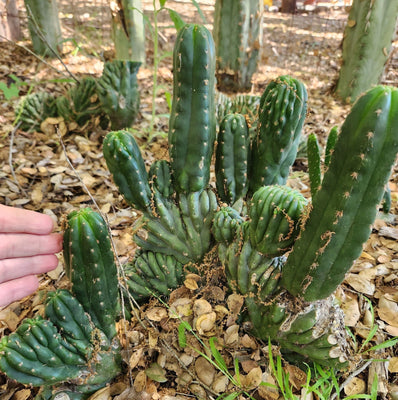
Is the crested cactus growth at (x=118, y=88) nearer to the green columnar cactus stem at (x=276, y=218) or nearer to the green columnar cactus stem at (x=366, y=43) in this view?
the green columnar cactus stem at (x=276, y=218)

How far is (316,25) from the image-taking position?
722cm

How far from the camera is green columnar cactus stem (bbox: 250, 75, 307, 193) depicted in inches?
50.6

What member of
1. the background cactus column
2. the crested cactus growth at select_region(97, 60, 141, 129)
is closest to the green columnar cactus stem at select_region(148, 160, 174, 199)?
the crested cactus growth at select_region(97, 60, 141, 129)

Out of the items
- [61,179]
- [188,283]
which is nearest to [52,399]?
[188,283]

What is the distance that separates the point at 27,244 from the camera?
4.07ft

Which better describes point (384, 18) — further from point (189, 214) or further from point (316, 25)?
point (316, 25)

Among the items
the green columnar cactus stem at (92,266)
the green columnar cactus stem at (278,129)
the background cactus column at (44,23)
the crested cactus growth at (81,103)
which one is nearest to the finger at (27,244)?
the green columnar cactus stem at (92,266)

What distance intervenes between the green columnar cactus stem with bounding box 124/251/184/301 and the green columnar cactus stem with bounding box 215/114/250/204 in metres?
0.36

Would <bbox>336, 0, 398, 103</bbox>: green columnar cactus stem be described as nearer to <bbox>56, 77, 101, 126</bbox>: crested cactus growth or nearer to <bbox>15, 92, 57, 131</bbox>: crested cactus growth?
<bbox>56, 77, 101, 126</bbox>: crested cactus growth

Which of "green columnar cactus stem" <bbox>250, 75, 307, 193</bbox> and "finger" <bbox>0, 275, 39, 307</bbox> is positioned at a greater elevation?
"green columnar cactus stem" <bbox>250, 75, 307, 193</bbox>

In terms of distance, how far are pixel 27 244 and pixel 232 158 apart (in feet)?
2.69

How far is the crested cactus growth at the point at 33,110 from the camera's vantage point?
2.79 metres

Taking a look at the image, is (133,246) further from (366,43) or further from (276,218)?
(366,43)

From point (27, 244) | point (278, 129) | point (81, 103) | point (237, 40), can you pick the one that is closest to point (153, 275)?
point (27, 244)
